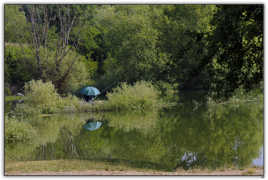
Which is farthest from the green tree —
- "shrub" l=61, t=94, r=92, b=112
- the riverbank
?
"shrub" l=61, t=94, r=92, b=112

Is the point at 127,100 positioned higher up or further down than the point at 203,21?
further down

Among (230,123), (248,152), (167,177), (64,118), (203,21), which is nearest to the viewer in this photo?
(167,177)

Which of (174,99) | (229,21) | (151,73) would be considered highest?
(229,21)

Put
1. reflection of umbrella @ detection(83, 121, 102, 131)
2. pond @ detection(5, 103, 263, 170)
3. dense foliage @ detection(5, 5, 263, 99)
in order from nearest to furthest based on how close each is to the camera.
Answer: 1. pond @ detection(5, 103, 263, 170)
2. reflection of umbrella @ detection(83, 121, 102, 131)
3. dense foliage @ detection(5, 5, 263, 99)

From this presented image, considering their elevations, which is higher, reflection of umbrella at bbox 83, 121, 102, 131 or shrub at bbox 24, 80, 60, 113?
shrub at bbox 24, 80, 60, 113

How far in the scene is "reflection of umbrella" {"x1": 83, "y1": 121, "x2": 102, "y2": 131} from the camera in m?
16.1

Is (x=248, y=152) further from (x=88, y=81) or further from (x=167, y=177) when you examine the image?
(x=88, y=81)

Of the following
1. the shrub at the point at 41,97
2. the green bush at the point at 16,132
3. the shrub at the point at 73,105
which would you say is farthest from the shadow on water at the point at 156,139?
the shrub at the point at 41,97

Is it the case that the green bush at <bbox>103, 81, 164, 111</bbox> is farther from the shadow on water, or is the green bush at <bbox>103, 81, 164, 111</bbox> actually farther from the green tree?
the green tree

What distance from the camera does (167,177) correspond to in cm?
687

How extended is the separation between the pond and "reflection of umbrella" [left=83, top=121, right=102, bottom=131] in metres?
0.04

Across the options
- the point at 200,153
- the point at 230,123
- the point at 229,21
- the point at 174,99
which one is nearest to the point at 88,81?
the point at 174,99

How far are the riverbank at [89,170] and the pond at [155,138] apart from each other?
691mm

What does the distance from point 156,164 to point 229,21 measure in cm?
353
